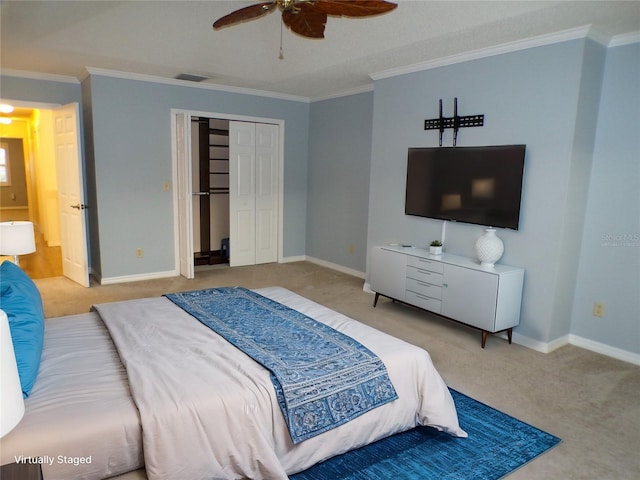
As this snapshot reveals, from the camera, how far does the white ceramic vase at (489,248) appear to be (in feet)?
12.0

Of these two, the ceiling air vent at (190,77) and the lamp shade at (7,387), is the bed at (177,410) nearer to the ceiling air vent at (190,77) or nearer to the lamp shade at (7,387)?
the lamp shade at (7,387)

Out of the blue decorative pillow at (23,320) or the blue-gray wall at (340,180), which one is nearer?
the blue decorative pillow at (23,320)

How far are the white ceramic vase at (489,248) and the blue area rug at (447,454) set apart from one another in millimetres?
1459

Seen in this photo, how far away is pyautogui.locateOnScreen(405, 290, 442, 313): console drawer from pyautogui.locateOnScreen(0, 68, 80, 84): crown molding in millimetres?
4608

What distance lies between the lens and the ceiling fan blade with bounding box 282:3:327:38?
2.39 meters

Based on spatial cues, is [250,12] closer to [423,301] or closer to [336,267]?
[423,301]

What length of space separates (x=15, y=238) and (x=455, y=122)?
3646 millimetres

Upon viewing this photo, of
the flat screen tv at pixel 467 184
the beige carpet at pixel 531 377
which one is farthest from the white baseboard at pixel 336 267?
the flat screen tv at pixel 467 184

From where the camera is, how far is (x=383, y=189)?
488 centimetres

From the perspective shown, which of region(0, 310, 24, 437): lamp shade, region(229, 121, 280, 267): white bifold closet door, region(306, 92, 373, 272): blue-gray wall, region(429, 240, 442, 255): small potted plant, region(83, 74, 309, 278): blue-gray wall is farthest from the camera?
region(229, 121, 280, 267): white bifold closet door

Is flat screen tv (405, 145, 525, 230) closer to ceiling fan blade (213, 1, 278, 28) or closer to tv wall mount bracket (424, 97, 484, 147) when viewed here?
tv wall mount bracket (424, 97, 484, 147)

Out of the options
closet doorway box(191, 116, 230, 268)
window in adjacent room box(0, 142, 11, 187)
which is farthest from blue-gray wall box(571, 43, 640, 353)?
window in adjacent room box(0, 142, 11, 187)

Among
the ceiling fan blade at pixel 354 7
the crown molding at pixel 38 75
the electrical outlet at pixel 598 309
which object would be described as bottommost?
the electrical outlet at pixel 598 309

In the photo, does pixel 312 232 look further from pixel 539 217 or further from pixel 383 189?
pixel 539 217
